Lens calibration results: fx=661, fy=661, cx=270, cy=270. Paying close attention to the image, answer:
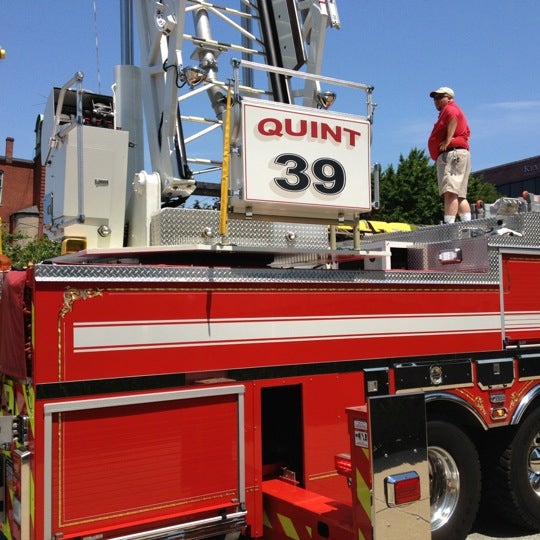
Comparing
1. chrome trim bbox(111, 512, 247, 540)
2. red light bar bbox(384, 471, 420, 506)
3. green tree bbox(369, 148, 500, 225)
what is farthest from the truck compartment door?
green tree bbox(369, 148, 500, 225)

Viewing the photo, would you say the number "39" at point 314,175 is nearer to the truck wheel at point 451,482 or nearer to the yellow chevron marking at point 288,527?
the truck wheel at point 451,482

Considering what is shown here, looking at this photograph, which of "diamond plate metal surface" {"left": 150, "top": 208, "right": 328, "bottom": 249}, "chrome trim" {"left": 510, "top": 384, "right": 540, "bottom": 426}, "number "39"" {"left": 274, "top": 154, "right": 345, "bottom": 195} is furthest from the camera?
"chrome trim" {"left": 510, "top": 384, "right": 540, "bottom": 426}

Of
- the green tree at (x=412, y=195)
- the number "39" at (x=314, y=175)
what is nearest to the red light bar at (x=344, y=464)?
the number "39" at (x=314, y=175)

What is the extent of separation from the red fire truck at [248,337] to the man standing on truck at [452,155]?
41 cm

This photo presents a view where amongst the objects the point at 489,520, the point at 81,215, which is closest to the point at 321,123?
the point at 81,215

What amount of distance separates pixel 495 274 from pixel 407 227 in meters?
2.18

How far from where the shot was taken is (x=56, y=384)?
3.39 metres

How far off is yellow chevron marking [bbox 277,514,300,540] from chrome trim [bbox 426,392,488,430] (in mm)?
1327

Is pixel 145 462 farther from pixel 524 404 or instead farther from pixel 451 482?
pixel 524 404

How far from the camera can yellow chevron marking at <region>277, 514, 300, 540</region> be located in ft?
13.0

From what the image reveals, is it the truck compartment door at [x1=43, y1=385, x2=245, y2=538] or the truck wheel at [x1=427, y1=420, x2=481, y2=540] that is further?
the truck wheel at [x1=427, y1=420, x2=481, y2=540]

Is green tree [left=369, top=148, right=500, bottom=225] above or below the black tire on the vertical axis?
above

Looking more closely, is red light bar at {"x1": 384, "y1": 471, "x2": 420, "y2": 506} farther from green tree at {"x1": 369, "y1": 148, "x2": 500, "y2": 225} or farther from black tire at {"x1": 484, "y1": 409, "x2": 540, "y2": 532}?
green tree at {"x1": 369, "y1": 148, "x2": 500, "y2": 225}

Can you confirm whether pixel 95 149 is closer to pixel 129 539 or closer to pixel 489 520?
pixel 129 539
